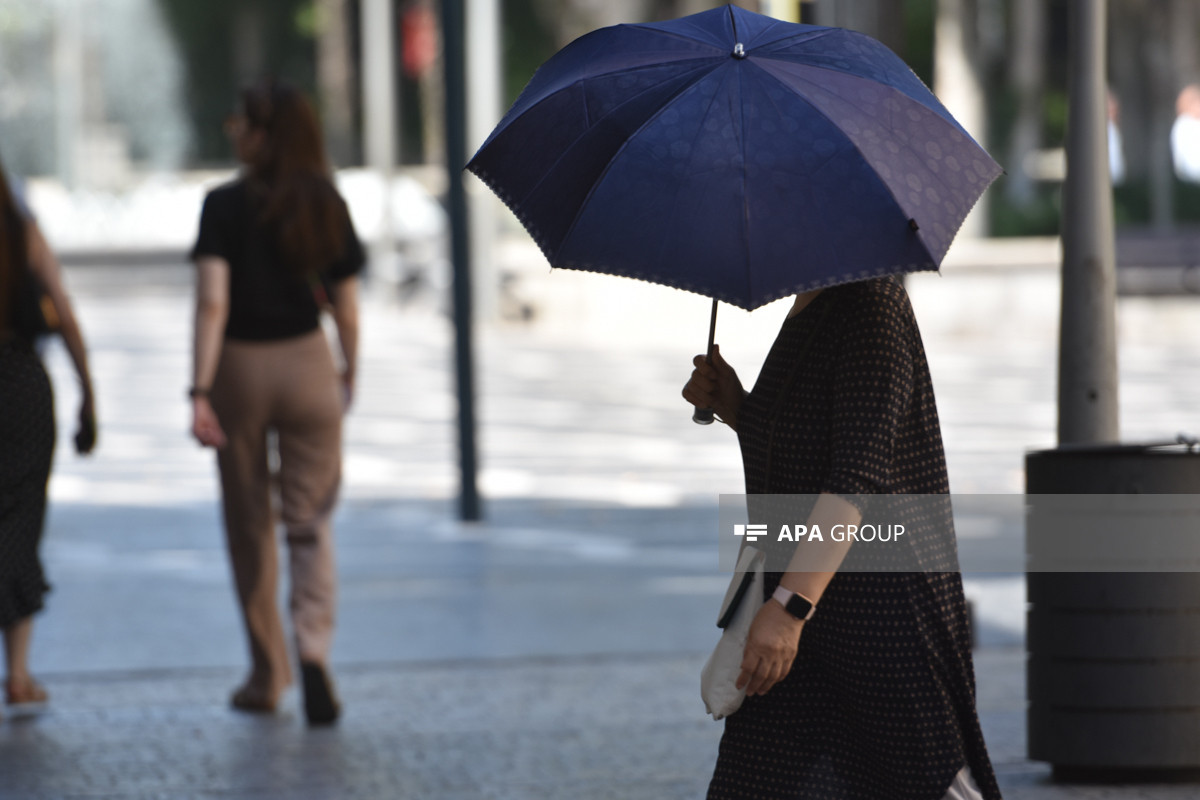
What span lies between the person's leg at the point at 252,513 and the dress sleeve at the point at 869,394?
287 cm

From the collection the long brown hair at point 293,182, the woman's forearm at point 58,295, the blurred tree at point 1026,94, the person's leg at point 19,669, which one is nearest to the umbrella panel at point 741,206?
the long brown hair at point 293,182

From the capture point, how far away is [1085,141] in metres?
4.93

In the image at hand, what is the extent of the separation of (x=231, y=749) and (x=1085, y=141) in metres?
2.98

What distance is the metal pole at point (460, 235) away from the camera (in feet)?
31.4

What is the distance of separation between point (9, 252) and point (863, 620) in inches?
123

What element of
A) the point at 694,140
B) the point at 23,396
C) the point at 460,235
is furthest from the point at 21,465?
the point at 460,235

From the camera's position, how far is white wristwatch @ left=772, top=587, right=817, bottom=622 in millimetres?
2932

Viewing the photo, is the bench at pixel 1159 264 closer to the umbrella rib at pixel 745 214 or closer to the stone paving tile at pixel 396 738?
the stone paving tile at pixel 396 738

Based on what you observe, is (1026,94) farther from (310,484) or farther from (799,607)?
(799,607)

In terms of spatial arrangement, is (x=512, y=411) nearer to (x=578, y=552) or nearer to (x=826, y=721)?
(x=578, y=552)

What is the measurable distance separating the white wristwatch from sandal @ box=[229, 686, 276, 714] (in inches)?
125

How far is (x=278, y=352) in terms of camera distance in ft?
18.1

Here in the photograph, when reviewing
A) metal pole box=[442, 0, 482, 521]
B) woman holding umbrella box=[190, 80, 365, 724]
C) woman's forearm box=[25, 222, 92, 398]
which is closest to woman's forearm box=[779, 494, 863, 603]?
woman holding umbrella box=[190, 80, 365, 724]

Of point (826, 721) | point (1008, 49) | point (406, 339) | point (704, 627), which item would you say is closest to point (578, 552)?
point (704, 627)
